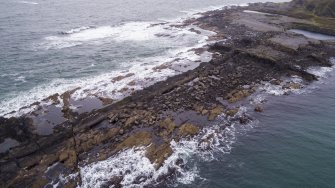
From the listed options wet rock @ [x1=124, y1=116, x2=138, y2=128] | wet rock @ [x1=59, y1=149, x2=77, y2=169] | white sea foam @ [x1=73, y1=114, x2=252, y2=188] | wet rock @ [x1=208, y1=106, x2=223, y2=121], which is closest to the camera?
white sea foam @ [x1=73, y1=114, x2=252, y2=188]

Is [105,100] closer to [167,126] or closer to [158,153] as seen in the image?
[167,126]

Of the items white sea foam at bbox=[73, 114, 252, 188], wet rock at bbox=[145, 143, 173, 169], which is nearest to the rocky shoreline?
wet rock at bbox=[145, 143, 173, 169]

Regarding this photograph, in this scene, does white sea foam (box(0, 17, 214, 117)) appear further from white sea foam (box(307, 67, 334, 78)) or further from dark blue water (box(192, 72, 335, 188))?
white sea foam (box(307, 67, 334, 78))

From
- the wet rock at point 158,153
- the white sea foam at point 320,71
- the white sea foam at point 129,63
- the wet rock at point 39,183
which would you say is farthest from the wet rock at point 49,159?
the white sea foam at point 320,71

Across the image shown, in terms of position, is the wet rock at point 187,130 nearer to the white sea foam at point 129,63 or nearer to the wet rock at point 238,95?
the wet rock at point 238,95

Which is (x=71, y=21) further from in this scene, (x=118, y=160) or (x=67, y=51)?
(x=118, y=160)

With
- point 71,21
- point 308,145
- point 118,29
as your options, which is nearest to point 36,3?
point 71,21

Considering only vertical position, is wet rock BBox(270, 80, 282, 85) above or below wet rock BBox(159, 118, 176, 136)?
above

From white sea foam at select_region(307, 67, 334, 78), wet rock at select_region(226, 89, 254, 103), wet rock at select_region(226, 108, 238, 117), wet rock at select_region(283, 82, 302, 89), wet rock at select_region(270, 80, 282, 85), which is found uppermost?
white sea foam at select_region(307, 67, 334, 78)
